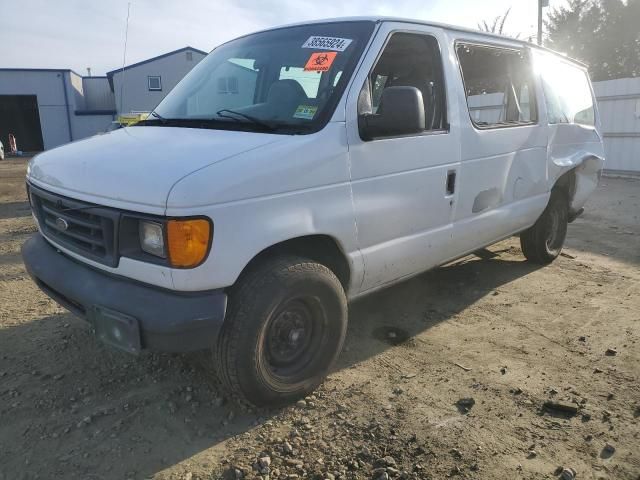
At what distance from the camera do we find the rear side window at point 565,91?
4793 mm

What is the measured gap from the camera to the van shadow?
2.40m

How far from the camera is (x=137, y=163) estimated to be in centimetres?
241

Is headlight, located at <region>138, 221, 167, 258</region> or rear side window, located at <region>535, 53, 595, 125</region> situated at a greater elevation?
rear side window, located at <region>535, 53, 595, 125</region>

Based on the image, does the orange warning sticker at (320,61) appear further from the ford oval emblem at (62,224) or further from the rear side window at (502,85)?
the ford oval emblem at (62,224)

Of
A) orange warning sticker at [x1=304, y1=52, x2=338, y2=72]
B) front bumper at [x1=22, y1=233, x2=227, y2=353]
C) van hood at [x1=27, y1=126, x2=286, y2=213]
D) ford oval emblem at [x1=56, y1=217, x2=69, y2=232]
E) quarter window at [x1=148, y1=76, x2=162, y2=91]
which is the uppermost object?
quarter window at [x1=148, y1=76, x2=162, y2=91]

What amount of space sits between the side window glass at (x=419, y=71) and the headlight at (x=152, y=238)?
1672 mm

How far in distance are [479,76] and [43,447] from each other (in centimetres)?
402

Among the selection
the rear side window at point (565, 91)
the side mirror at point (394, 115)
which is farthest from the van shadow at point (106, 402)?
the rear side window at point (565, 91)

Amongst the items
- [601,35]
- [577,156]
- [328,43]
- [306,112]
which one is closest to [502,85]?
[577,156]

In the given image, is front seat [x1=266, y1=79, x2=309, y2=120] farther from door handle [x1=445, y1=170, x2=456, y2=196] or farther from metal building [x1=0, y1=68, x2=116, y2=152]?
metal building [x1=0, y1=68, x2=116, y2=152]

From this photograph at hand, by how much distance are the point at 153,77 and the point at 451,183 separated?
3099cm

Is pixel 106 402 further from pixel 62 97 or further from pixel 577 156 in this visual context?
pixel 62 97

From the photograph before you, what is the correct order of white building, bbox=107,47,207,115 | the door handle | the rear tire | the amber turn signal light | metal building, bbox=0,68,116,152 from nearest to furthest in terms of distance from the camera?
1. the amber turn signal light
2. the door handle
3. the rear tire
4. white building, bbox=107,47,207,115
5. metal building, bbox=0,68,116,152

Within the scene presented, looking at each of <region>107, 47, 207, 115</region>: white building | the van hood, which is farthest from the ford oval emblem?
<region>107, 47, 207, 115</region>: white building
